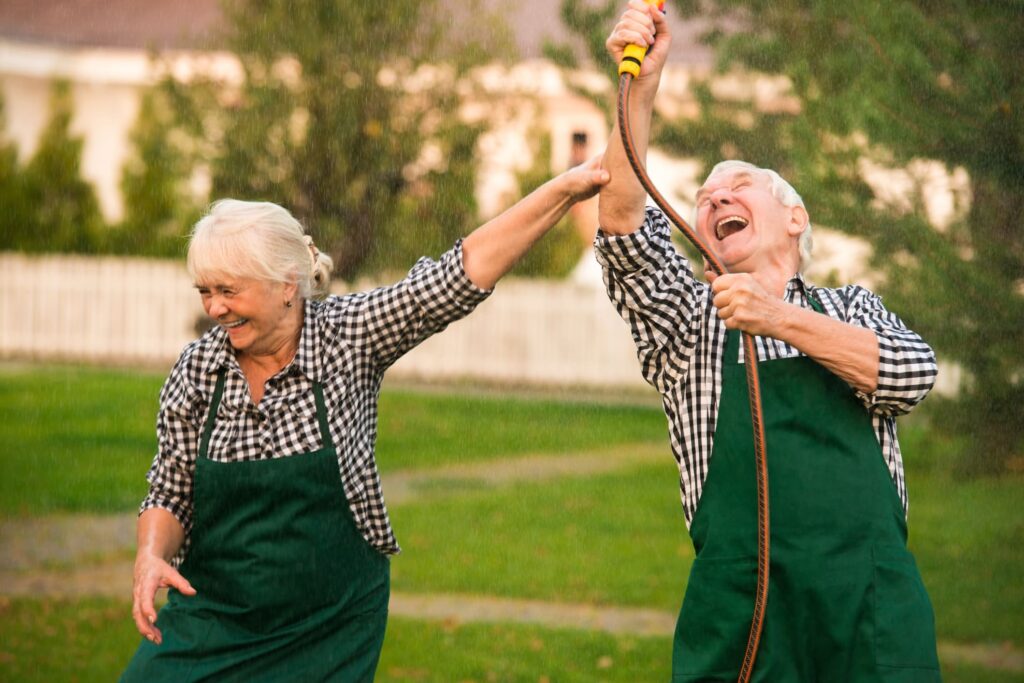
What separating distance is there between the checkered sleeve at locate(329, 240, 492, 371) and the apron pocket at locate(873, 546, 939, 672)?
0.93 metres

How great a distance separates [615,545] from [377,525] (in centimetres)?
526

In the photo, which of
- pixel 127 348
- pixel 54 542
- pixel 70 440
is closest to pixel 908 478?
→ pixel 54 542

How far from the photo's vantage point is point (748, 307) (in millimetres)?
2391

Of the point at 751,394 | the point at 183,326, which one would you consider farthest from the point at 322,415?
the point at 183,326

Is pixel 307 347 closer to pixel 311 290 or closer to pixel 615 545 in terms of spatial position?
pixel 311 290

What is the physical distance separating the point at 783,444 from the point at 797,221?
1.63 ft

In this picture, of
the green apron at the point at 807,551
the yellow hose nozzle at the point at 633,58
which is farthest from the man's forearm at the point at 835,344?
the yellow hose nozzle at the point at 633,58

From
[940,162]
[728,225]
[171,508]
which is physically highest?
[940,162]

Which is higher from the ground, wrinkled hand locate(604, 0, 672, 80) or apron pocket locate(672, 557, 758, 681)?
wrinkled hand locate(604, 0, 672, 80)

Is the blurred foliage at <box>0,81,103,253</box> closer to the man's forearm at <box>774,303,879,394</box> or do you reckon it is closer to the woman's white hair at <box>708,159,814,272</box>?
the woman's white hair at <box>708,159,814,272</box>

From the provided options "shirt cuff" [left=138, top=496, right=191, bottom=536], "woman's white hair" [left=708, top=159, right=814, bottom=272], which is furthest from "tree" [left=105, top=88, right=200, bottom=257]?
"woman's white hair" [left=708, top=159, right=814, bottom=272]

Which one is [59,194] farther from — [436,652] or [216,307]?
[216,307]

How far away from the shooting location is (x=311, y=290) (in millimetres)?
2908

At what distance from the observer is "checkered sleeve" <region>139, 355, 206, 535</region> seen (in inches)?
111
